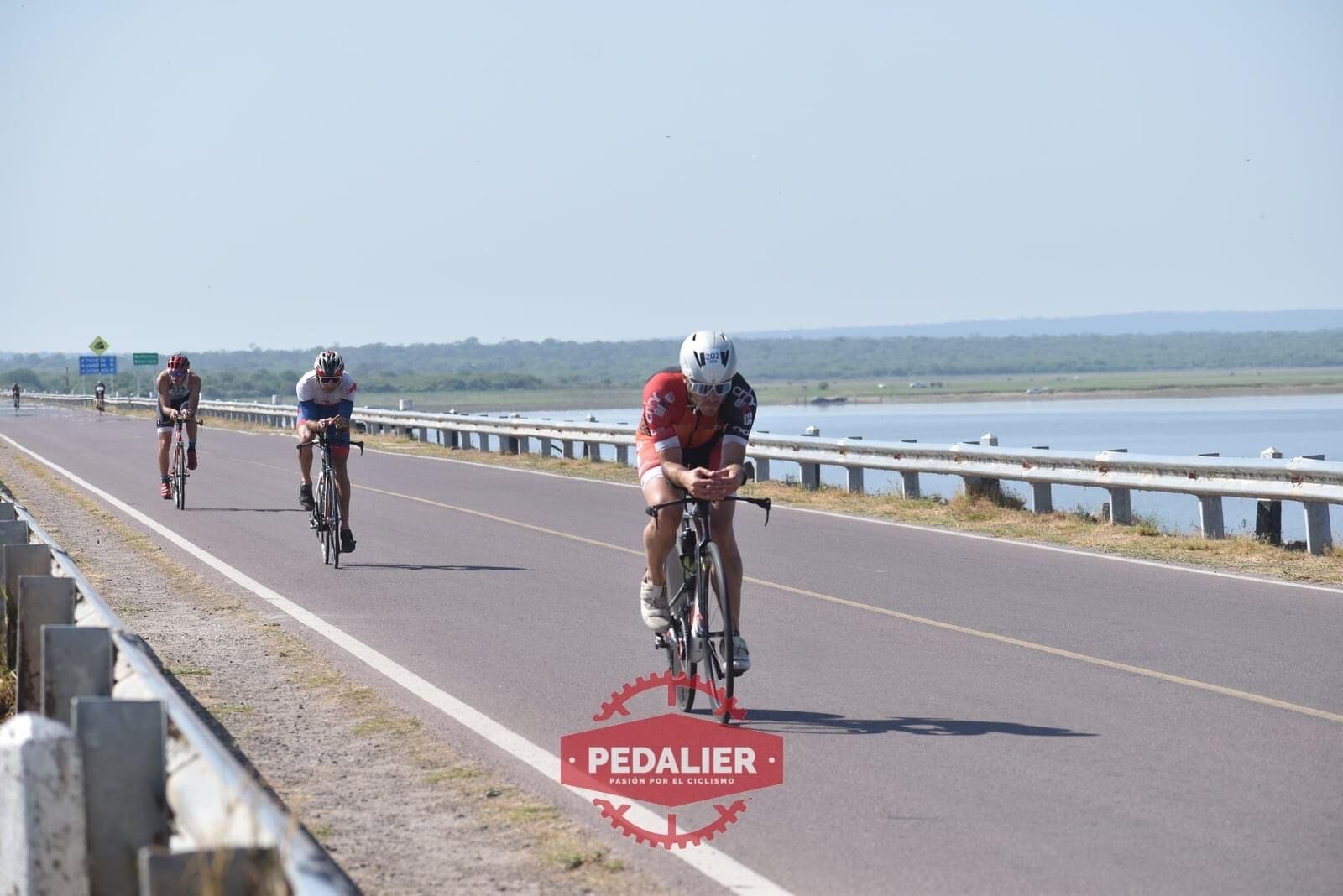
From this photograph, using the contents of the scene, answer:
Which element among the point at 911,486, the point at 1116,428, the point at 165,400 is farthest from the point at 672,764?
the point at 1116,428

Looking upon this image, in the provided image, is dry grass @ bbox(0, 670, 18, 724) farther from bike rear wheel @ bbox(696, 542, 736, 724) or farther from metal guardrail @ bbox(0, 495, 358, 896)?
bike rear wheel @ bbox(696, 542, 736, 724)

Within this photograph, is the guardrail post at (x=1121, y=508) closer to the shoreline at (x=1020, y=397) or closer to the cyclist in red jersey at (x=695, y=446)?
the cyclist in red jersey at (x=695, y=446)

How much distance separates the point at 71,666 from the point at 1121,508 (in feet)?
47.7

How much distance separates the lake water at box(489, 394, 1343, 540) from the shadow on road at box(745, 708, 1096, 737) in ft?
36.4

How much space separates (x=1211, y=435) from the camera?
43.7 metres

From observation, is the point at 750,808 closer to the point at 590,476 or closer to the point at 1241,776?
the point at 1241,776

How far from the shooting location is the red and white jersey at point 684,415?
910cm

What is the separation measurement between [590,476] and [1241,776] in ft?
73.5

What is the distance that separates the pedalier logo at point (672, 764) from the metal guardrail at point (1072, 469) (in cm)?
894

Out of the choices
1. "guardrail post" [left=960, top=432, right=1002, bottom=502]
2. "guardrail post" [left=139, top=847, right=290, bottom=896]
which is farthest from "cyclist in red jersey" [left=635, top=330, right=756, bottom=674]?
"guardrail post" [left=960, top=432, right=1002, bottom=502]

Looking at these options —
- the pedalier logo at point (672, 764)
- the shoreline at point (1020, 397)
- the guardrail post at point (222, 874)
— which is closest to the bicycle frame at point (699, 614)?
the pedalier logo at point (672, 764)

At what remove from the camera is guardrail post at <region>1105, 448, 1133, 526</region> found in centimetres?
1917

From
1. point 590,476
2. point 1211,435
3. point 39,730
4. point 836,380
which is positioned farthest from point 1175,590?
point 836,380

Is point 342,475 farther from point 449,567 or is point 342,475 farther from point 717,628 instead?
point 717,628
